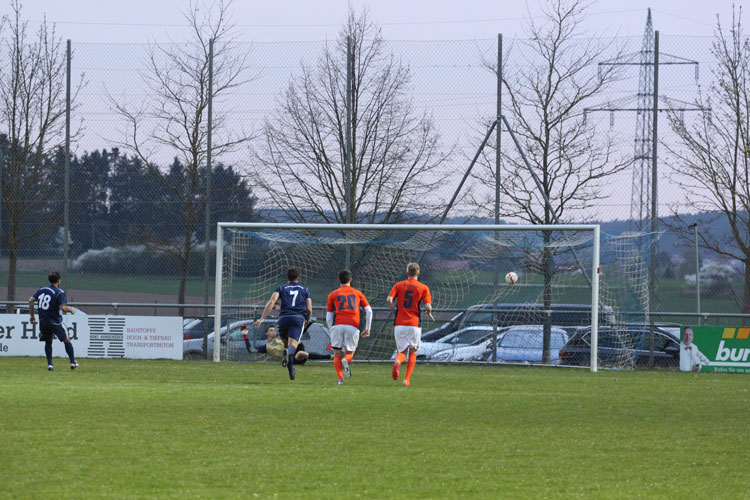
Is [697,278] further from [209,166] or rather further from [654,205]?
[209,166]

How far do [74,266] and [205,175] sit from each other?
12.6 ft

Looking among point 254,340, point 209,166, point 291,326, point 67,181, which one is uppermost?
point 209,166

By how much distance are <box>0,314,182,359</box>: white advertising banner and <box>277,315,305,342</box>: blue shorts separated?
7.19 m

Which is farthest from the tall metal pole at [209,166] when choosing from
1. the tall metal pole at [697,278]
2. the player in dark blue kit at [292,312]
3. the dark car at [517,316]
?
the tall metal pole at [697,278]

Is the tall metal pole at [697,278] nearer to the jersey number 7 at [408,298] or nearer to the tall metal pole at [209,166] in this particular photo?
the jersey number 7 at [408,298]

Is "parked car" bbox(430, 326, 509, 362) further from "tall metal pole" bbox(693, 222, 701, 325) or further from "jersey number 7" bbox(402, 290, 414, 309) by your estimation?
"jersey number 7" bbox(402, 290, 414, 309)

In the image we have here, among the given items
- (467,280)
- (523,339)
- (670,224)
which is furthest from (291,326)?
(670,224)

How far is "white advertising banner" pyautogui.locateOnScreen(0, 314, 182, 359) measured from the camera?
22.8 m

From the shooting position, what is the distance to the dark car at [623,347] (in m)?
21.5

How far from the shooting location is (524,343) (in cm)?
2214

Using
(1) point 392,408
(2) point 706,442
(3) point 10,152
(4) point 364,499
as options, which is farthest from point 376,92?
(4) point 364,499

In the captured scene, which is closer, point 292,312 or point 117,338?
point 292,312

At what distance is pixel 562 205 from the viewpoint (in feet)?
78.1

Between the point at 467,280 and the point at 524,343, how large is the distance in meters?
1.85
